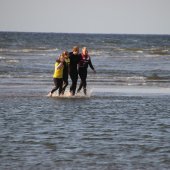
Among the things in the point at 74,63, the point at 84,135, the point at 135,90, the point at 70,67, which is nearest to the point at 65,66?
the point at 70,67

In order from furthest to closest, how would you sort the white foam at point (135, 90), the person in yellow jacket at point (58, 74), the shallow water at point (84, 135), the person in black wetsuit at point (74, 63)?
the white foam at point (135, 90) → the person in black wetsuit at point (74, 63) → the person in yellow jacket at point (58, 74) → the shallow water at point (84, 135)

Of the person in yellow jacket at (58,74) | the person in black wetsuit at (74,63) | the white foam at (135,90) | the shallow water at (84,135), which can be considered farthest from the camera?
the white foam at (135,90)

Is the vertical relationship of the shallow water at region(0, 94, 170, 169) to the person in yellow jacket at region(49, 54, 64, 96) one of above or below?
below

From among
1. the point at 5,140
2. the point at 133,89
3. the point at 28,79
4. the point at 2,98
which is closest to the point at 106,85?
the point at 133,89

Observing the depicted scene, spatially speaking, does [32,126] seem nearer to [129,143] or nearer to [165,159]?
[129,143]

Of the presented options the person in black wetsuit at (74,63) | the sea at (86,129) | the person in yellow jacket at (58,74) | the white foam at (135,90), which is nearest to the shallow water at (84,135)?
the sea at (86,129)

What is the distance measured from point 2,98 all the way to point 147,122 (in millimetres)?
6048

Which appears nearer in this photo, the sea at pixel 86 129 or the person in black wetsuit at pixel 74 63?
the sea at pixel 86 129

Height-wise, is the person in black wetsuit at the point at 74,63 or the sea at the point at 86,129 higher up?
the person in black wetsuit at the point at 74,63

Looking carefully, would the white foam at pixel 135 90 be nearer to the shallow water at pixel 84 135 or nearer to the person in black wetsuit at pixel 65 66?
the person in black wetsuit at pixel 65 66

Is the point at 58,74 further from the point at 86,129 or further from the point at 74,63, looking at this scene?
the point at 86,129

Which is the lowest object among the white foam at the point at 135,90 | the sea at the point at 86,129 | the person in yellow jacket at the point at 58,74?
the white foam at the point at 135,90

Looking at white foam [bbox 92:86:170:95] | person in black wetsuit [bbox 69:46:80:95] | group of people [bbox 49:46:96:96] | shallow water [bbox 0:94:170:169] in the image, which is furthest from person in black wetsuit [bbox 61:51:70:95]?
shallow water [bbox 0:94:170:169]

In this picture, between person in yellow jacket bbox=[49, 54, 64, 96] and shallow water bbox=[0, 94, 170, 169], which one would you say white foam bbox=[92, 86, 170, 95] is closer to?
person in yellow jacket bbox=[49, 54, 64, 96]
